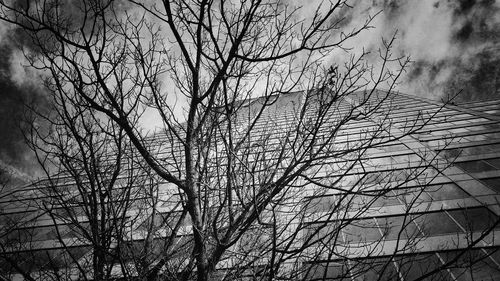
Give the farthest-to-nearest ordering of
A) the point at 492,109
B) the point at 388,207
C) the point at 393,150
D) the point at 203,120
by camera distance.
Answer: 1. the point at 492,109
2. the point at 393,150
3. the point at 388,207
4. the point at 203,120

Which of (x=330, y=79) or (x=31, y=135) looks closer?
(x=330, y=79)

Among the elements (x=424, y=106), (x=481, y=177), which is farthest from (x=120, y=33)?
(x=424, y=106)

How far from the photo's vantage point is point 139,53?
5105 mm

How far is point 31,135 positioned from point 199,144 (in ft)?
11.1

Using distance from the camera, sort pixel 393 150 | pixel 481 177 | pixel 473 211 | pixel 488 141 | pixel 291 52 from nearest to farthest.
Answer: pixel 291 52 < pixel 473 211 < pixel 481 177 < pixel 488 141 < pixel 393 150

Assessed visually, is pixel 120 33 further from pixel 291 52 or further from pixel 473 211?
pixel 473 211

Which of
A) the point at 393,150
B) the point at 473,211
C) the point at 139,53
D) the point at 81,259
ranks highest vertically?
the point at 139,53

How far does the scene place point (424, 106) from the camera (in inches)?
1254

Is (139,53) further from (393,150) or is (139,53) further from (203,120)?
(393,150)

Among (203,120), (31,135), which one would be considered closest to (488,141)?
(203,120)

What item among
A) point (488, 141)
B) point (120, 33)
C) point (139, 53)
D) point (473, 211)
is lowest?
point (473, 211)

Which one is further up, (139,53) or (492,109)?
(139,53)

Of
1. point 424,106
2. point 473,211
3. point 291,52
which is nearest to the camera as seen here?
point 291,52

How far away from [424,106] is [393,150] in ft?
50.2
